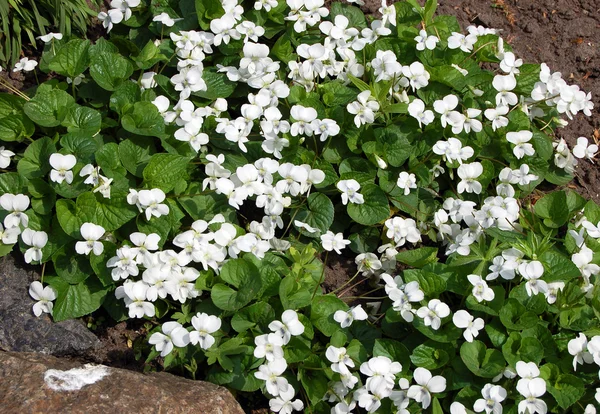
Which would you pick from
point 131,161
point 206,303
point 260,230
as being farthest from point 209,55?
point 206,303

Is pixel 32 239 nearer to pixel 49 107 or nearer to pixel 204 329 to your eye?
pixel 49 107

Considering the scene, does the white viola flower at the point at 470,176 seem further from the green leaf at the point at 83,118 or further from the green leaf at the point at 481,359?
the green leaf at the point at 83,118

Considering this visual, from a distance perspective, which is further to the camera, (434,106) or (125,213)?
(434,106)

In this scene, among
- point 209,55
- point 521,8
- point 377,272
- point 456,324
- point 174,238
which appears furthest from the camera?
point 521,8

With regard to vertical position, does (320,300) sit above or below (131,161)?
below

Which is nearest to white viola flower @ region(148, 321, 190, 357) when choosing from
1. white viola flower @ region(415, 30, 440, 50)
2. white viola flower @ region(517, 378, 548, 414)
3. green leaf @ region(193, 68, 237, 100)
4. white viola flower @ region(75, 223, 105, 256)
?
white viola flower @ region(75, 223, 105, 256)

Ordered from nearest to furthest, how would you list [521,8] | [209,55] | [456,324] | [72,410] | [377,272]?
1. [72,410]
2. [456,324]
3. [377,272]
4. [209,55]
5. [521,8]

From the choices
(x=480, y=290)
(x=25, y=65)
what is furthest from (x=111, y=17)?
(x=480, y=290)

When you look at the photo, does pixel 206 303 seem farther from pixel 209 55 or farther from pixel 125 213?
pixel 209 55
